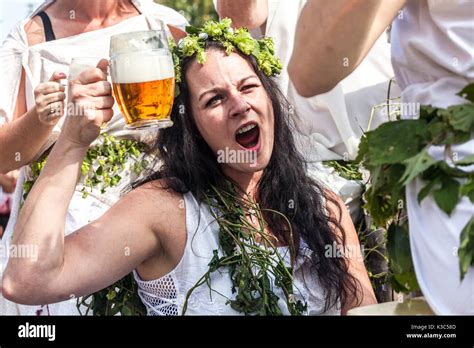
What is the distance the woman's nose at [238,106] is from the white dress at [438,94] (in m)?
0.99

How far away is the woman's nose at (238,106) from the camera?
121 inches

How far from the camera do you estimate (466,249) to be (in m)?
1.93

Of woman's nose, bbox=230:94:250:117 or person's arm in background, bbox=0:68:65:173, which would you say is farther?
person's arm in background, bbox=0:68:65:173

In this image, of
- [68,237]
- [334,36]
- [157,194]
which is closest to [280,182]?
[157,194]

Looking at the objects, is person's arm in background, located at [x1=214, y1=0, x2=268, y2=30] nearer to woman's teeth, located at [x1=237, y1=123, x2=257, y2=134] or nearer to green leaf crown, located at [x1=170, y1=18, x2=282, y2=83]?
green leaf crown, located at [x1=170, y1=18, x2=282, y2=83]

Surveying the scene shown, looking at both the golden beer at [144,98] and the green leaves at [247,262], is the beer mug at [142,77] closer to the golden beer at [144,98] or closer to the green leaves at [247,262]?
the golden beer at [144,98]

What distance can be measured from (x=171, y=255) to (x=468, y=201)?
116 cm

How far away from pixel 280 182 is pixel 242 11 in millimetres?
870

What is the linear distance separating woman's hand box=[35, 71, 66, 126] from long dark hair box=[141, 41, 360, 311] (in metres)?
0.40

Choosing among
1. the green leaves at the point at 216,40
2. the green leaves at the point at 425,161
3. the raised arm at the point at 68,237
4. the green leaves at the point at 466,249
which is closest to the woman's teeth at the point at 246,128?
the green leaves at the point at 216,40

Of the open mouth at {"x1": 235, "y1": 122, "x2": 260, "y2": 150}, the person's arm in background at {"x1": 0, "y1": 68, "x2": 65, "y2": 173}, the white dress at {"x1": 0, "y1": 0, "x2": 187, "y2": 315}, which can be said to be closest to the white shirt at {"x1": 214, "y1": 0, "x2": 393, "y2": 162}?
the white dress at {"x1": 0, "y1": 0, "x2": 187, "y2": 315}

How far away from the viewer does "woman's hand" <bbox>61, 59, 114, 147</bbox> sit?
2418 millimetres

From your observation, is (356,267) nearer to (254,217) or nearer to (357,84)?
(254,217)

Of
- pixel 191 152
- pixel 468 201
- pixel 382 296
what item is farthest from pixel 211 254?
pixel 468 201
